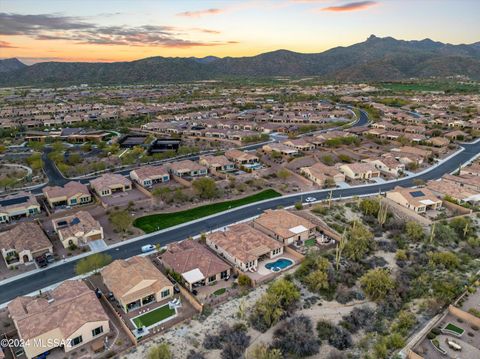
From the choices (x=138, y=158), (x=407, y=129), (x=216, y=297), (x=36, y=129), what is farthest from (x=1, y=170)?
(x=407, y=129)

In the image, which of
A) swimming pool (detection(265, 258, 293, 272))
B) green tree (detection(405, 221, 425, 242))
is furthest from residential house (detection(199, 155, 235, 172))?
green tree (detection(405, 221, 425, 242))

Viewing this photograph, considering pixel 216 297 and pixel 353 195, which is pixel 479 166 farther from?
pixel 216 297

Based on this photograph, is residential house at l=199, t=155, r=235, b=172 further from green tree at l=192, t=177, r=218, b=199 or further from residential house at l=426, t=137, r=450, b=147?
residential house at l=426, t=137, r=450, b=147

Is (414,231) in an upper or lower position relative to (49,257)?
upper

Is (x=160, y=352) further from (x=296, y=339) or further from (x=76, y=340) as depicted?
(x=296, y=339)

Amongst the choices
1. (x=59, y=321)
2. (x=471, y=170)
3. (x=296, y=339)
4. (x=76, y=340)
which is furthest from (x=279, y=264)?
(x=471, y=170)
